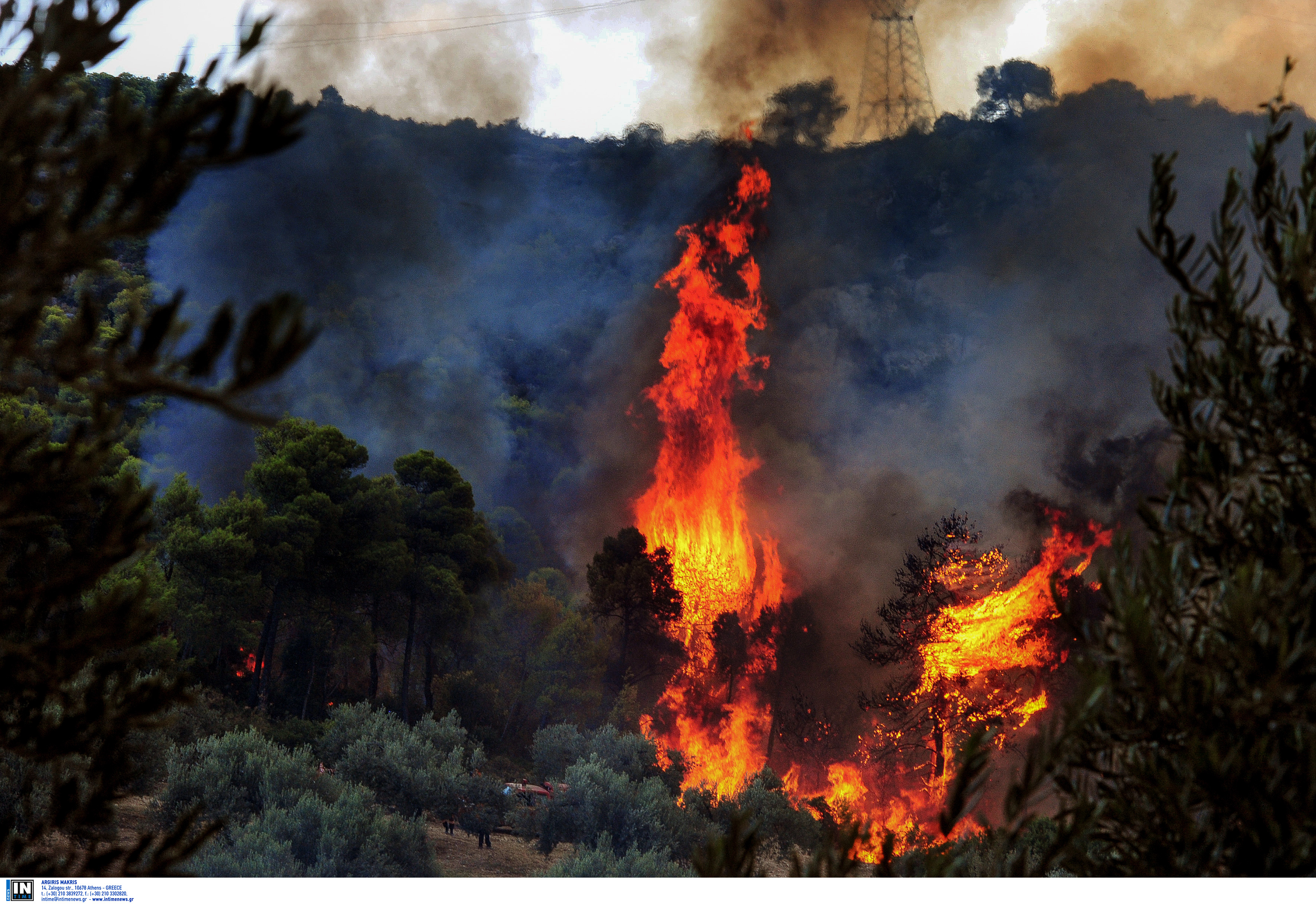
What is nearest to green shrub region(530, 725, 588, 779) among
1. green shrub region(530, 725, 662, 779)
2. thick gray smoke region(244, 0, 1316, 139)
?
green shrub region(530, 725, 662, 779)

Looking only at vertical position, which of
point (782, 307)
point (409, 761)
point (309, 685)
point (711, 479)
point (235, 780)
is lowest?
point (235, 780)

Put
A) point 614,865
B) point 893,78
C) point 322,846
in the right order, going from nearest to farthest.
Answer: point 322,846 → point 614,865 → point 893,78

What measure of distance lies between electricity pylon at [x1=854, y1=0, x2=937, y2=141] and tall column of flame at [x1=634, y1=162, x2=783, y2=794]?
1.12 metres

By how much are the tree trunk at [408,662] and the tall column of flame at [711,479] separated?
2.07 metres

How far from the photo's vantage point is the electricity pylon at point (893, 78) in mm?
7926

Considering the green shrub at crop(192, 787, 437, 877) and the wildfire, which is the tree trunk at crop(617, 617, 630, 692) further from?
the green shrub at crop(192, 787, 437, 877)

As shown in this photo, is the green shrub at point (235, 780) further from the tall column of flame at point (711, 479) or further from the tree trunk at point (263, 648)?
the tall column of flame at point (711, 479)

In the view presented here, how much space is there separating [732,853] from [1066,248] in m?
7.48

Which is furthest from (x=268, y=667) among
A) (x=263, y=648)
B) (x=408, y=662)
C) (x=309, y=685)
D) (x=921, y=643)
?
(x=921, y=643)

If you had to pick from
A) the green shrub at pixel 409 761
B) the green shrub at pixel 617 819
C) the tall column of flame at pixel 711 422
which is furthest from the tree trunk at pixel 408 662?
the tall column of flame at pixel 711 422

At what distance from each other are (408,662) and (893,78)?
22.0 ft

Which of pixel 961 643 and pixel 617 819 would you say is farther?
pixel 961 643

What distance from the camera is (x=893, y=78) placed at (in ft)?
26.7

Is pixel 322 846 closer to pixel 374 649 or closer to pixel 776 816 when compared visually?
pixel 374 649
